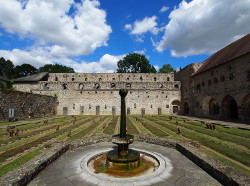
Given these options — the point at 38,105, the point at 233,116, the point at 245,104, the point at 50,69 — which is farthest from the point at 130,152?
the point at 50,69

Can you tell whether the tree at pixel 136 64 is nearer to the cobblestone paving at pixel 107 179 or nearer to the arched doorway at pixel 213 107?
the arched doorway at pixel 213 107

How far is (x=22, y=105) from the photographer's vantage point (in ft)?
73.8

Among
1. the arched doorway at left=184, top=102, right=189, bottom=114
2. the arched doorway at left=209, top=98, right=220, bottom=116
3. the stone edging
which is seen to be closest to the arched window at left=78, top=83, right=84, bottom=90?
the arched doorway at left=184, top=102, right=189, bottom=114

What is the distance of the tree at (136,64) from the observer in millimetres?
58812

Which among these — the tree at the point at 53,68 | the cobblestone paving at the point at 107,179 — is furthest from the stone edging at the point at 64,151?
the tree at the point at 53,68

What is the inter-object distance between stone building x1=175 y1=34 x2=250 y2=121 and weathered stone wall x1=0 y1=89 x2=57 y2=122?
2939 centimetres

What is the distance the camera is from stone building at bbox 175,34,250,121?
18156 millimetres

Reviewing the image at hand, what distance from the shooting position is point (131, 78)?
41375mm

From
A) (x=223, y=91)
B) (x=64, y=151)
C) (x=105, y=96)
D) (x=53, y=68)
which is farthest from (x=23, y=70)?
(x=223, y=91)

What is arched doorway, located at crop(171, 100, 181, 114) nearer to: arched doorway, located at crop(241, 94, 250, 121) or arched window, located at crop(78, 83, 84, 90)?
arched doorway, located at crop(241, 94, 250, 121)

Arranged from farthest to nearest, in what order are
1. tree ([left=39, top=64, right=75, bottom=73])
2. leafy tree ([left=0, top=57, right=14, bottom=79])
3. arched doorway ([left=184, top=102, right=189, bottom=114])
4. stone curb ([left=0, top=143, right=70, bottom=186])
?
tree ([left=39, top=64, right=75, bottom=73]), leafy tree ([left=0, top=57, right=14, bottom=79]), arched doorway ([left=184, top=102, right=189, bottom=114]), stone curb ([left=0, top=143, right=70, bottom=186])

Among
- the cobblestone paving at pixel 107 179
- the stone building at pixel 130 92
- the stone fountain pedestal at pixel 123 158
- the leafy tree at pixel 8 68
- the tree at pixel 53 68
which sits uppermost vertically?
the tree at pixel 53 68

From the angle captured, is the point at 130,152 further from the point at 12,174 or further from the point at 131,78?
the point at 131,78

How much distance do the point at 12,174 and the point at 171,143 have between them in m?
6.20
